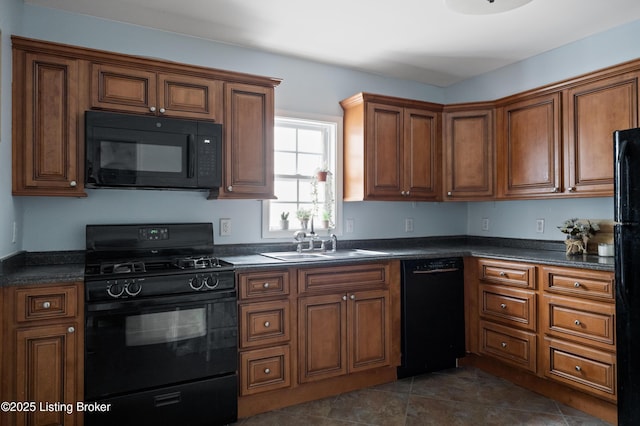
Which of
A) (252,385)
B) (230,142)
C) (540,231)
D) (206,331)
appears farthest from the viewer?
(540,231)

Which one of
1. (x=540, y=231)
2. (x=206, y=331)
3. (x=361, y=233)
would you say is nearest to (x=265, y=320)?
(x=206, y=331)

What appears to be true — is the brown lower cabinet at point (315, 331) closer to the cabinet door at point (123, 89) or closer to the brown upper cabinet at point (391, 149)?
the brown upper cabinet at point (391, 149)

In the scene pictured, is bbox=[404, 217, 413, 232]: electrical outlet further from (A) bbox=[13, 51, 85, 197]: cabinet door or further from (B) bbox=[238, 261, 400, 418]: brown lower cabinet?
(A) bbox=[13, 51, 85, 197]: cabinet door

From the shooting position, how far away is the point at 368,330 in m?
3.05

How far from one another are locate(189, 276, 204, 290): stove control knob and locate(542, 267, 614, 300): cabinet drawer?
224cm

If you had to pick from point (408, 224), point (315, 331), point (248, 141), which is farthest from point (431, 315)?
point (248, 141)

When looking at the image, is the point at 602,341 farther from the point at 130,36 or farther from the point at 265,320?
the point at 130,36

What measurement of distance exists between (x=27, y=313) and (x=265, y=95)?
1.93 meters

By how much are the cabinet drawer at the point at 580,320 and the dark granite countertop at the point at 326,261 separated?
0.78ft

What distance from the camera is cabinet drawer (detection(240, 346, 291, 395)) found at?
2.61 m

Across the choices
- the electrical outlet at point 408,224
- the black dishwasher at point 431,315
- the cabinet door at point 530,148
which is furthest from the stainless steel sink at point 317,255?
the cabinet door at point 530,148

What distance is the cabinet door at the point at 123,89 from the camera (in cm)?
253

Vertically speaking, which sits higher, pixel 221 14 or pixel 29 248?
pixel 221 14

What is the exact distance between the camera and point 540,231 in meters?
3.59
